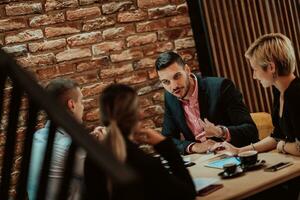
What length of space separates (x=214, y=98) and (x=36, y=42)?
4.25ft

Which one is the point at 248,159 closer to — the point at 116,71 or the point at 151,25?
the point at 116,71

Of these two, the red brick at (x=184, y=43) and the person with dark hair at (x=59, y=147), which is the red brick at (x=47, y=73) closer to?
the person with dark hair at (x=59, y=147)

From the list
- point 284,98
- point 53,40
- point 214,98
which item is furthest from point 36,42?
point 284,98

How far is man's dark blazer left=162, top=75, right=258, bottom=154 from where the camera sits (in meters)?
2.90

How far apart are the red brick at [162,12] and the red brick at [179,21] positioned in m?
0.05

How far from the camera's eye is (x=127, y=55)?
3.55 m

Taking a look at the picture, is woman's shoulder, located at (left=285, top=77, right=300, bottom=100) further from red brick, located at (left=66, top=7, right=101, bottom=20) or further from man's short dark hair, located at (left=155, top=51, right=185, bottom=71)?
red brick, located at (left=66, top=7, right=101, bottom=20)

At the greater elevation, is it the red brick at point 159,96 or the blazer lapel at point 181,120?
the red brick at point 159,96

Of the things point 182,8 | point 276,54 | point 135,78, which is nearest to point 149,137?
point 276,54

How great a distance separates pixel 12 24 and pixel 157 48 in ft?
3.56

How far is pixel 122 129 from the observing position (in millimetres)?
1708

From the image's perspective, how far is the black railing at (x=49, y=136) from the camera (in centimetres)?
100

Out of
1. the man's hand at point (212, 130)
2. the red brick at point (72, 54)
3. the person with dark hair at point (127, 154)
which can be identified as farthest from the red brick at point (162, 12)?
the person with dark hair at point (127, 154)

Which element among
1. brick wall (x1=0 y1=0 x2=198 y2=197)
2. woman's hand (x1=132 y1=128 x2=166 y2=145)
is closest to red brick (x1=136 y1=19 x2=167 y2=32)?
brick wall (x1=0 y1=0 x2=198 y2=197)
